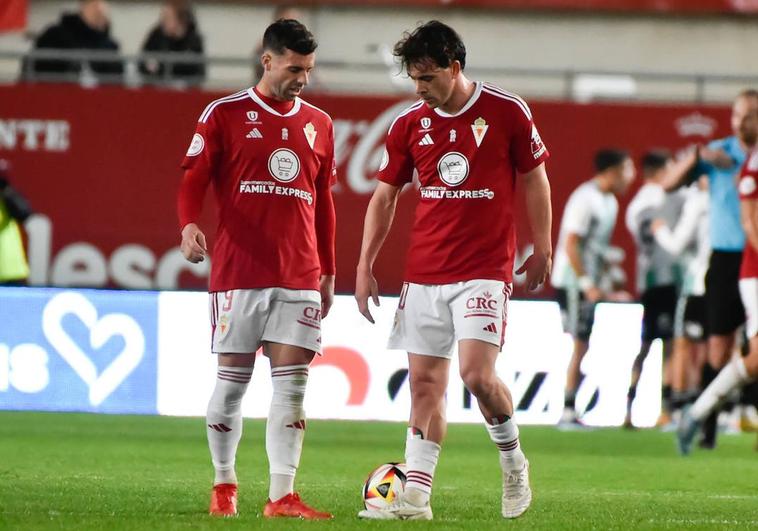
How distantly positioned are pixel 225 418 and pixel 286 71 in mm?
1477

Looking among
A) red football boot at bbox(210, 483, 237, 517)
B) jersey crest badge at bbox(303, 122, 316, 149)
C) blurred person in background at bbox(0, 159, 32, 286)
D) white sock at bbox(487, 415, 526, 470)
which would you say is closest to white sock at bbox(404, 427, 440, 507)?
white sock at bbox(487, 415, 526, 470)

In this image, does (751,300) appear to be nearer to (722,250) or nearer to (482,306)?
(722,250)

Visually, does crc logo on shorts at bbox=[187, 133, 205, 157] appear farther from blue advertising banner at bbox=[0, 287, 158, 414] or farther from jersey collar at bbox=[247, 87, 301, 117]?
blue advertising banner at bbox=[0, 287, 158, 414]

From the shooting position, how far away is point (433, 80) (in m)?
6.66

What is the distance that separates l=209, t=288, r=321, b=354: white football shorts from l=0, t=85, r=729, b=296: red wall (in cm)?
944

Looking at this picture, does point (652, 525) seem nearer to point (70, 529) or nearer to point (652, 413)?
point (70, 529)

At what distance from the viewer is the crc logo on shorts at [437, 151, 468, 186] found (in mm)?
6809

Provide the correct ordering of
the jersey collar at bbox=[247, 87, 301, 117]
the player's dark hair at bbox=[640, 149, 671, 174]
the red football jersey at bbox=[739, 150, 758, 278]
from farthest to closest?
the player's dark hair at bbox=[640, 149, 671, 174] < the red football jersey at bbox=[739, 150, 758, 278] < the jersey collar at bbox=[247, 87, 301, 117]

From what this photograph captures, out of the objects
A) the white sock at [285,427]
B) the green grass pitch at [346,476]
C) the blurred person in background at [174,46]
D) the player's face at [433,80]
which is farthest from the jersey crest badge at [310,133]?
the blurred person in background at [174,46]

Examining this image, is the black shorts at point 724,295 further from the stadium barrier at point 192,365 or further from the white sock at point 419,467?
the white sock at point 419,467

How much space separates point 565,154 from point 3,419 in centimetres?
658

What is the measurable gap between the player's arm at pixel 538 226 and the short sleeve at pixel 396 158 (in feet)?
1.72

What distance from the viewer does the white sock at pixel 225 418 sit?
270 inches

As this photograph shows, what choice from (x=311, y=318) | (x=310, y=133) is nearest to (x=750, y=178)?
(x=310, y=133)
